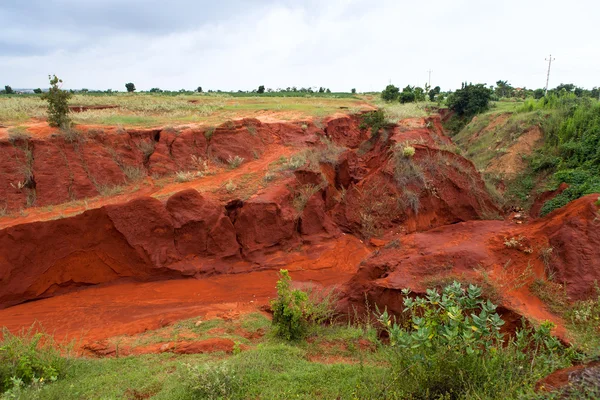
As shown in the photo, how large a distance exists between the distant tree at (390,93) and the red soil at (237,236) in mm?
23752

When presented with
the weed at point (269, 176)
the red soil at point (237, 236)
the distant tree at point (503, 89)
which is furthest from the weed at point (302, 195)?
the distant tree at point (503, 89)

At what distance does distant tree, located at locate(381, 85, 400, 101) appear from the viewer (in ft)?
118

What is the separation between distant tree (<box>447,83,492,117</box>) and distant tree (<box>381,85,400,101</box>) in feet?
25.0

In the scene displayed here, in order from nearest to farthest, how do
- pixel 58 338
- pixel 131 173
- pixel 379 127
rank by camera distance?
pixel 58 338
pixel 131 173
pixel 379 127

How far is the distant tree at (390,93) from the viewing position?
3606 centimetres

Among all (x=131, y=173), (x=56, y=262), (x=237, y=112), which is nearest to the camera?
(x=56, y=262)

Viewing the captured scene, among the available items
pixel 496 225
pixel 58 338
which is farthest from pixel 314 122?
pixel 58 338

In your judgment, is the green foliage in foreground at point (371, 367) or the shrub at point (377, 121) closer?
the green foliage in foreground at point (371, 367)

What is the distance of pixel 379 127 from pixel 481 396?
14510mm

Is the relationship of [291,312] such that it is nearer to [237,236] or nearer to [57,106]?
[237,236]

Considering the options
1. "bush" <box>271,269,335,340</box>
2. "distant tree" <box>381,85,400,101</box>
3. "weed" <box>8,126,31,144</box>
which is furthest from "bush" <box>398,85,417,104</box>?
"bush" <box>271,269,335,340</box>

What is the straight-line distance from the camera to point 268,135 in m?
14.9

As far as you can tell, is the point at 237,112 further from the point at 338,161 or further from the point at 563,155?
the point at 563,155

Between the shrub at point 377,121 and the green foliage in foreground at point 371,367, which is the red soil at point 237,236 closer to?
the green foliage in foreground at point 371,367
